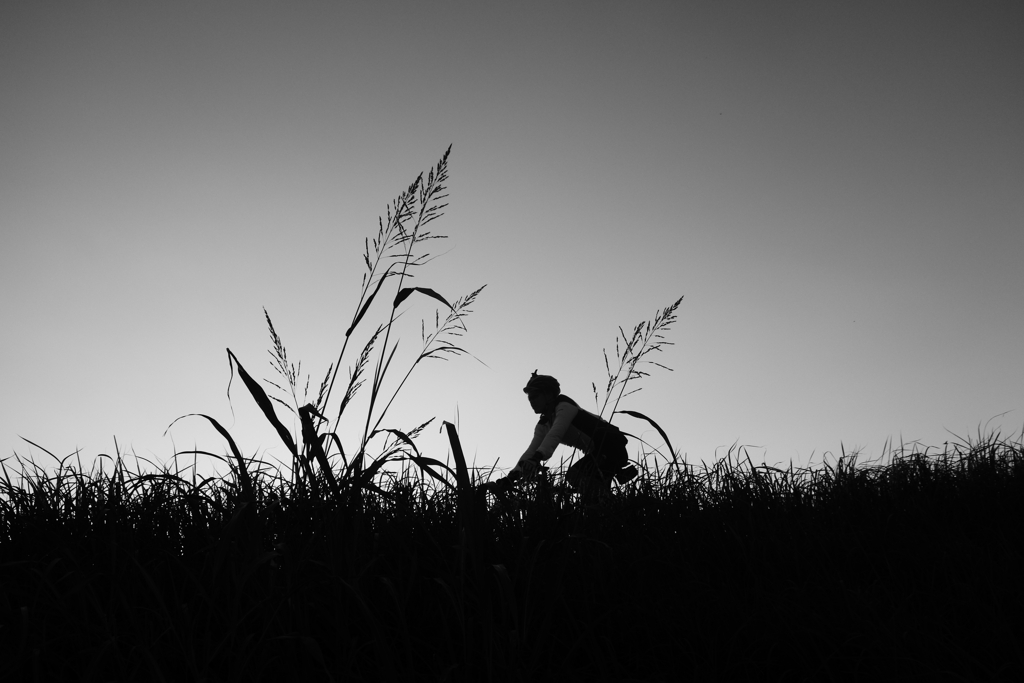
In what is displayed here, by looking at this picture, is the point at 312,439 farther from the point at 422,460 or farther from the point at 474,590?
the point at 474,590

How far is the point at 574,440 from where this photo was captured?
5680 mm

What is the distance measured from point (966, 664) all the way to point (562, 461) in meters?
1.64

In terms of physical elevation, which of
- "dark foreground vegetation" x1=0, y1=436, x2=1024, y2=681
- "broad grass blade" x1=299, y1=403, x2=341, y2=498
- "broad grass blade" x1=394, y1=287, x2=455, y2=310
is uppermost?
"broad grass blade" x1=394, y1=287, x2=455, y2=310

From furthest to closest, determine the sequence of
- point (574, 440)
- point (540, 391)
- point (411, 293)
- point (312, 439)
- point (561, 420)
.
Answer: point (540, 391)
point (574, 440)
point (561, 420)
point (411, 293)
point (312, 439)

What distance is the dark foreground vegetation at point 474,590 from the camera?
179 centimetres

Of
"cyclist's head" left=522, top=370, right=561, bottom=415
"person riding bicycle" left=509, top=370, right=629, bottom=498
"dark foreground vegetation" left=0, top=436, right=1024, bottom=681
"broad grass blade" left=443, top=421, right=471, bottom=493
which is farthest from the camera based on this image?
"cyclist's head" left=522, top=370, right=561, bottom=415

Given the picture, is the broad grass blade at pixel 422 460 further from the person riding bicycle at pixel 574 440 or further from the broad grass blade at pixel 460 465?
the person riding bicycle at pixel 574 440

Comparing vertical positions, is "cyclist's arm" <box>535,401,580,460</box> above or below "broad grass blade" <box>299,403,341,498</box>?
above

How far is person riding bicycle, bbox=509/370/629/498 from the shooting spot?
9.57 ft

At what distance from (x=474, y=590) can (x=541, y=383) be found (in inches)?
164

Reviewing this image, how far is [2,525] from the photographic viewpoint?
228cm

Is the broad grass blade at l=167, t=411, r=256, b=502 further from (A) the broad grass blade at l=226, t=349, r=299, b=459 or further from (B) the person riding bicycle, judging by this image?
(B) the person riding bicycle

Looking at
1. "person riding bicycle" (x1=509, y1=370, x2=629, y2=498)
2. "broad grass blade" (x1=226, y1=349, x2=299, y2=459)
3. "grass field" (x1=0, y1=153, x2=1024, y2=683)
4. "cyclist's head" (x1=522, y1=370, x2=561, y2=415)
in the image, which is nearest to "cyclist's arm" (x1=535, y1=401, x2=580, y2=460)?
"person riding bicycle" (x1=509, y1=370, x2=629, y2=498)

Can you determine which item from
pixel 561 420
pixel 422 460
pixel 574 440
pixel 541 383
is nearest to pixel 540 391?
pixel 541 383
